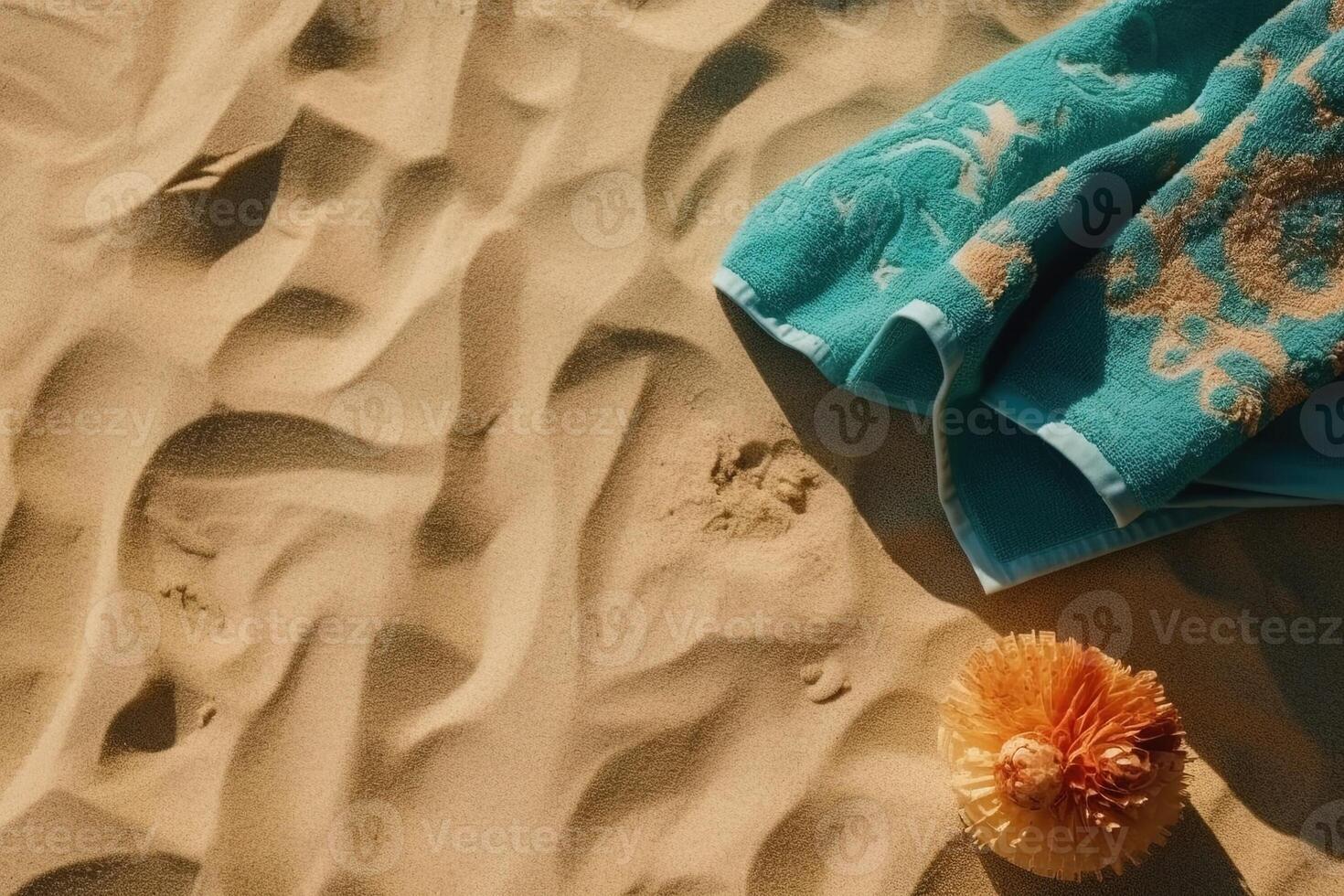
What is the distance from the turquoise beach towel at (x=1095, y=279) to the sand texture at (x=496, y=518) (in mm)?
98

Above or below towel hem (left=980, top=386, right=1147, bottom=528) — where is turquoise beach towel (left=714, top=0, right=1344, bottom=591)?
above

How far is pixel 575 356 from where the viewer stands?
1815 mm

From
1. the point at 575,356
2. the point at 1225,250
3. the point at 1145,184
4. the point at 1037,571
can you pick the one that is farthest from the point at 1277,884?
the point at 575,356

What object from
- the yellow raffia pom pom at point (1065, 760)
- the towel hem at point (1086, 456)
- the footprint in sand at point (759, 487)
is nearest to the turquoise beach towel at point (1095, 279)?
the towel hem at point (1086, 456)

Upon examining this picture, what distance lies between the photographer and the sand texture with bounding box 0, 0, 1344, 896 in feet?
5.38

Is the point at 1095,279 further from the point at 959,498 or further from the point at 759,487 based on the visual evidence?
the point at 759,487

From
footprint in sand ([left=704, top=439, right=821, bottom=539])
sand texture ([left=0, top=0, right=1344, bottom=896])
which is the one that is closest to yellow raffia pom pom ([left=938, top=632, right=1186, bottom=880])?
sand texture ([left=0, top=0, right=1344, bottom=896])

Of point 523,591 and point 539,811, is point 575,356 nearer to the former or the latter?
point 523,591

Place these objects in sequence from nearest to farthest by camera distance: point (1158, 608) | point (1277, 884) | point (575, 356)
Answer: point (1277, 884) → point (1158, 608) → point (575, 356)

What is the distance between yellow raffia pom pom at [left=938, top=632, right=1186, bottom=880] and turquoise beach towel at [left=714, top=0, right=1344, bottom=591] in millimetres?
269

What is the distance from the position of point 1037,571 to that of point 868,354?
0.43 metres

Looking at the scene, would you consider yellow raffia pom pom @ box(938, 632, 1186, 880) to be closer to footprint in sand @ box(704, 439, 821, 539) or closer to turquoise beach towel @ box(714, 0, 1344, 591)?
turquoise beach towel @ box(714, 0, 1344, 591)

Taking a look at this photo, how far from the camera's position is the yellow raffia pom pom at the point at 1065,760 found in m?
1.37

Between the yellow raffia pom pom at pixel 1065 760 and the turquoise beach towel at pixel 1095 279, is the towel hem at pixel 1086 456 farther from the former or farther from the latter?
the yellow raffia pom pom at pixel 1065 760
